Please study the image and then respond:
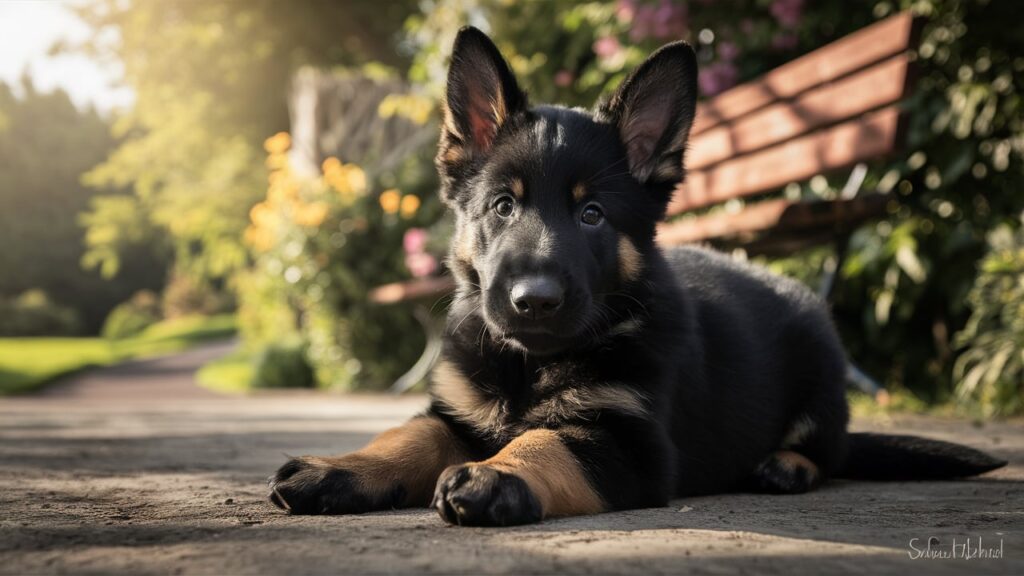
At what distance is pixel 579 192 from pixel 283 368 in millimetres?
10669

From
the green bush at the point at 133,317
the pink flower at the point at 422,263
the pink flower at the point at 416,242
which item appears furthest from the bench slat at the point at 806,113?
the green bush at the point at 133,317

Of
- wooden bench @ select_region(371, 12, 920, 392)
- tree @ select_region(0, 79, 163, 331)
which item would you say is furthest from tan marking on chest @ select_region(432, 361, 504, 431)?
tree @ select_region(0, 79, 163, 331)

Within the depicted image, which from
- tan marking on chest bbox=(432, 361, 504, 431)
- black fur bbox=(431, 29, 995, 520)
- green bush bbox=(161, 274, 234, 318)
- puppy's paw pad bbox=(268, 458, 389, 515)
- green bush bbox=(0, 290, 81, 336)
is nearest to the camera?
puppy's paw pad bbox=(268, 458, 389, 515)

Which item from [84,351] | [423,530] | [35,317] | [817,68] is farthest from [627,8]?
[35,317]

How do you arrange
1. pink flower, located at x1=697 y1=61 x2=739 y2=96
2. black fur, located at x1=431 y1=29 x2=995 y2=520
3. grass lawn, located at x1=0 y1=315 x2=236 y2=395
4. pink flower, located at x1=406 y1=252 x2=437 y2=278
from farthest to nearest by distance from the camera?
grass lawn, located at x1=0 y1=315 x2=236 y2=395, pink flower, located at x1=406 y1=252 x2=437 y2=278, pink flower, located at x1=697 y1=61 x2=739 y2=96, black fur, located at x1=431 y1=29 x2=995 y2=520

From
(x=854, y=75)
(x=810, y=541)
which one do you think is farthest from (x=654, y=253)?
(x=854, y=75)

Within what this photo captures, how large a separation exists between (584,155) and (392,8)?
1635cm

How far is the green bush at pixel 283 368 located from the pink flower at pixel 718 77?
25.0 ft

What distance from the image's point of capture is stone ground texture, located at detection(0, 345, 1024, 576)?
5.95ft

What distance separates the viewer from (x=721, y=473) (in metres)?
3.40

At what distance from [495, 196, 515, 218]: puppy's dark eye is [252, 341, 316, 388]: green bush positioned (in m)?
10.5

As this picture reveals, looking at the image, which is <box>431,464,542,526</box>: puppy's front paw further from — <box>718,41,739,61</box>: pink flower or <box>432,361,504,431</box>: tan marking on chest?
<box>718,41,739,61</box>: pink flower

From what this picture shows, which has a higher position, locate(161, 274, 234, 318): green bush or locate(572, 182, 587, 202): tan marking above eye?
locate(572, 182, 587, 202): tan marking above eye

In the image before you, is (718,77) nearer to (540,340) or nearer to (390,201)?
(390,201)
